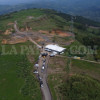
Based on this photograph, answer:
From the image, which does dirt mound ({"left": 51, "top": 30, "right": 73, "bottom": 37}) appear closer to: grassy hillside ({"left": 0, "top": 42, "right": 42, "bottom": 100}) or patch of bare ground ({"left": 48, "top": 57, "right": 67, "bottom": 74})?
grassy hillside ({"left": 0, "top": 42, "right": 42, "bottom": 100})

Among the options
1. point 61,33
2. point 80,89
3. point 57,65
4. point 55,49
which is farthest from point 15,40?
point 80,89

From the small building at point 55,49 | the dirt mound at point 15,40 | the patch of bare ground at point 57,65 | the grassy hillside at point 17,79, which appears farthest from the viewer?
the dirt mound at point 15,40

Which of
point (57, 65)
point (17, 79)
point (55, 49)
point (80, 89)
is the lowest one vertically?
point (17, 79)

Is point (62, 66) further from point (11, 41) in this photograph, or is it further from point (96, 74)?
point (11, 41)

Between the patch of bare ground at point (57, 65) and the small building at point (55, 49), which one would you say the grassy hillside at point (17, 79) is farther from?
the patch of bare ground at point (57, 65)

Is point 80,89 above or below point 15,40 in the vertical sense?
below

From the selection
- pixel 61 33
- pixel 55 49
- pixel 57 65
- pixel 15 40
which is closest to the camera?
pixel 57 65

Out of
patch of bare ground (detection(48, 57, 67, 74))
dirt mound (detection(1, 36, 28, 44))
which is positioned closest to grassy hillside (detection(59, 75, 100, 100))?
patch of bare ground (detection(48, 57, 67, 74))

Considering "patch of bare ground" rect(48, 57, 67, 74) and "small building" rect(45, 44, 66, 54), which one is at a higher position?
"small building" rect(45, 44, 66, 54)

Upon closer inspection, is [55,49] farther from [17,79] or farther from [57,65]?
[17,79]

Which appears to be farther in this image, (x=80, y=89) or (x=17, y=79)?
(x=17, y=79)

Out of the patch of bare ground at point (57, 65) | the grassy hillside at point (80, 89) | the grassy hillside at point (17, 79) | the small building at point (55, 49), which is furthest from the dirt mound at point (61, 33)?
the grassy hillside at point (80, 89)

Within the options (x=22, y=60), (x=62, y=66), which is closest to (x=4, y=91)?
(x=22, y=60)

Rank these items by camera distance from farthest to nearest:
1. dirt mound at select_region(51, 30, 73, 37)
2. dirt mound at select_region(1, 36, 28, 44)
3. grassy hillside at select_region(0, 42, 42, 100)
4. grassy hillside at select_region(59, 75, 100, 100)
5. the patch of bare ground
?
dirt mound at select_region(51, 30, 73, 37), dirt mound at select_region(1, 36, 28, 44), the patch of bare ground, grassy hillside at select_region(0, 42, 42, 100), grassy hillside at select_region(59, 75, 100, 100)
